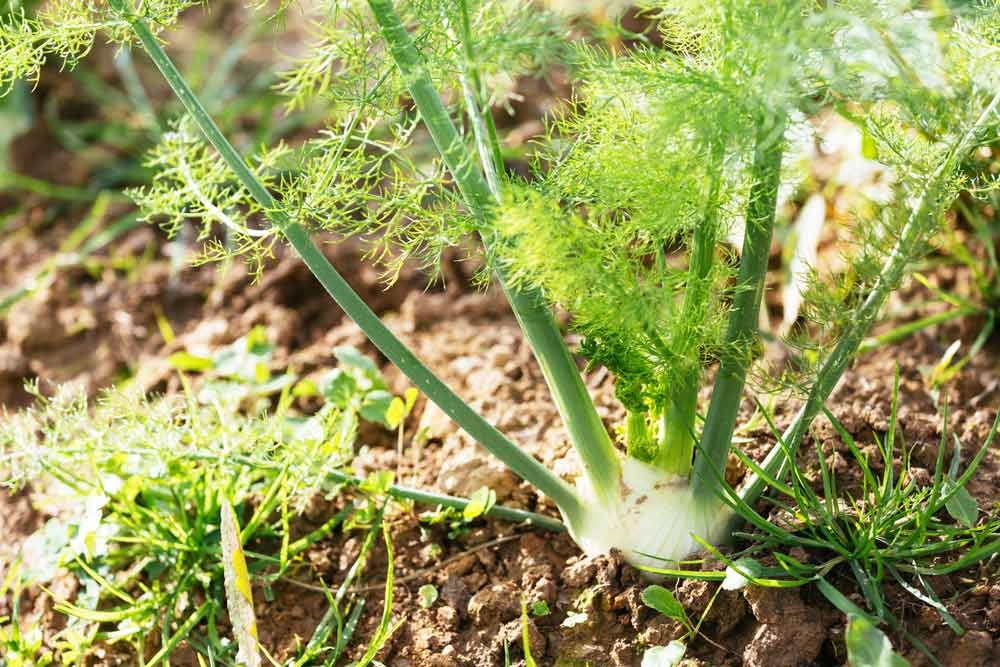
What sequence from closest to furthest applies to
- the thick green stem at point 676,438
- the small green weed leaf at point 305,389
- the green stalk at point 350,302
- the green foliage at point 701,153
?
the green foliage at point 701,153, the green stalk at point 350,302, the thick green stem at point 676,438, the small green weed leaf at point 305,389

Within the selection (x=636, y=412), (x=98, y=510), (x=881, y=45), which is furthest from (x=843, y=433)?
(x=98, y=510)

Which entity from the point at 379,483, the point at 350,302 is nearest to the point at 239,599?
the point at 379,483

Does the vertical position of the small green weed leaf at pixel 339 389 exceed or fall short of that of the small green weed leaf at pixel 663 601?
it exceeds it

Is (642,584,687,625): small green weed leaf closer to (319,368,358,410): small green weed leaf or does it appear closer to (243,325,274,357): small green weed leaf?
(319,368,358,410): small green weed leaf

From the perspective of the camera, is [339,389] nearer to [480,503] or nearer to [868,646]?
[480,503]

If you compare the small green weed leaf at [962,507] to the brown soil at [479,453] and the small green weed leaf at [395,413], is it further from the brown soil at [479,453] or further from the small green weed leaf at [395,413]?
the small green weed leaf at [395,413]

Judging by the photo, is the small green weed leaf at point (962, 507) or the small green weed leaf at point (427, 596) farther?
the small green weed leaf at point (427, 596)

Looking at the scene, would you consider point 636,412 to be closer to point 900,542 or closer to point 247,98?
point 900,542

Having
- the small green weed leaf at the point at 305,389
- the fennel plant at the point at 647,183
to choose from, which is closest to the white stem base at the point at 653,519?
the fennel plant at the point at 647,183
